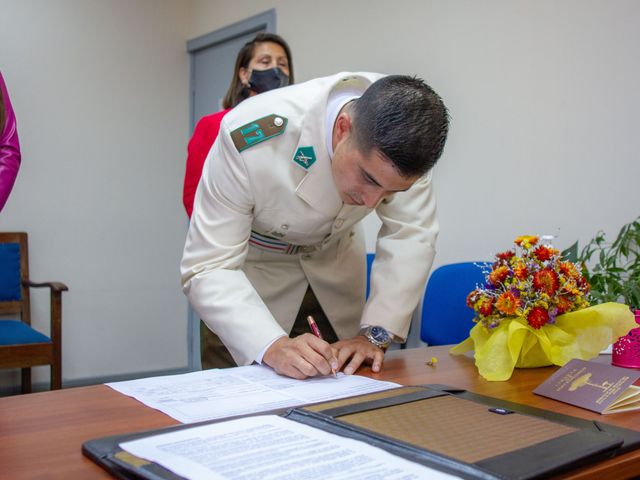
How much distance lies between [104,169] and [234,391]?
3.22m

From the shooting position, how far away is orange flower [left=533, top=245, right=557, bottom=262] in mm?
1358

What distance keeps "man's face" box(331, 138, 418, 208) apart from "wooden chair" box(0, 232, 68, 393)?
2314 mm

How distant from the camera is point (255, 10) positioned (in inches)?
148

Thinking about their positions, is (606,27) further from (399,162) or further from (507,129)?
(399,162)

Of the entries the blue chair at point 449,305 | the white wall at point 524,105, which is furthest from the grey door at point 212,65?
the blue chair at point 449,305

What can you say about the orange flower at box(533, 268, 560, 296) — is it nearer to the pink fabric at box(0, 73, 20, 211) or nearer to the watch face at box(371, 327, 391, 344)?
the watch face at box(371, 327, 391, 344)

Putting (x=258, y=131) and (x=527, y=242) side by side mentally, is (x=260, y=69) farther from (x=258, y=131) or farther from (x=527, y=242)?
(x=527, y=242)

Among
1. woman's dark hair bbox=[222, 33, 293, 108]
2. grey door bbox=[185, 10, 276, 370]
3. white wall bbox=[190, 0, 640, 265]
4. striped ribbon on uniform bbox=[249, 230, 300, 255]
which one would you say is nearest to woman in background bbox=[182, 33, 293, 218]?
woman's dark hair bbox=[222, 33, 293, 108]

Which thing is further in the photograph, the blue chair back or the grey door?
the grey door

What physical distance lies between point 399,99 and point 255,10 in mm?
2890

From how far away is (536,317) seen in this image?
1.28 meters

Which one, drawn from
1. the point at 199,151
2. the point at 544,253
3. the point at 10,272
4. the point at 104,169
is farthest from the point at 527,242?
the point at 104,169

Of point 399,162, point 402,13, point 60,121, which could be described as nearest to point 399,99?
point 399,162

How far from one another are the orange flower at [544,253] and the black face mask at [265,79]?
147 cm
